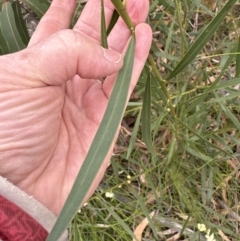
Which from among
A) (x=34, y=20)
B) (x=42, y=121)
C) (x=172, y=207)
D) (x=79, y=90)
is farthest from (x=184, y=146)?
(x=34, y=20)

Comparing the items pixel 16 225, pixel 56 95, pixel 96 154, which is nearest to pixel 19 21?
pixel 56 95

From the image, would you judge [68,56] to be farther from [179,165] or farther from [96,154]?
[179,165]

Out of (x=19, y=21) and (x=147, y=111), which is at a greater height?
(x=19, y=21)

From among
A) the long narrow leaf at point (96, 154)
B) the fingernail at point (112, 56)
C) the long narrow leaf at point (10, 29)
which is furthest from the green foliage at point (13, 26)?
the long narrow leaf at point (96, 154)

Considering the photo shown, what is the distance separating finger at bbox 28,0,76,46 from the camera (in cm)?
109

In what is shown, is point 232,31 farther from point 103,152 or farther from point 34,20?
point 103,152

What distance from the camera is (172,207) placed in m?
1.45

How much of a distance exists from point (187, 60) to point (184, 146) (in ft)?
1.39

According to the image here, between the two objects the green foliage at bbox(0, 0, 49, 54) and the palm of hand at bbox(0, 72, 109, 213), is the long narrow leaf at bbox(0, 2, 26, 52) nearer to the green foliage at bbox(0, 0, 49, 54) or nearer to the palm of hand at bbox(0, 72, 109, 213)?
the green foliage at bbox(0, 0, 49, 54)

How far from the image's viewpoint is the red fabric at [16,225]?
863mm

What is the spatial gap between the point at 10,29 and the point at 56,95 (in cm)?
20

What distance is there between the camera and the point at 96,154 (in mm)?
614

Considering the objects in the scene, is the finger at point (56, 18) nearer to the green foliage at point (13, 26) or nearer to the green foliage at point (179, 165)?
the green foliage at point (13, 26)

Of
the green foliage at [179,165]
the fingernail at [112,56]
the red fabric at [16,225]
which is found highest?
the fingernail at [112,56]
